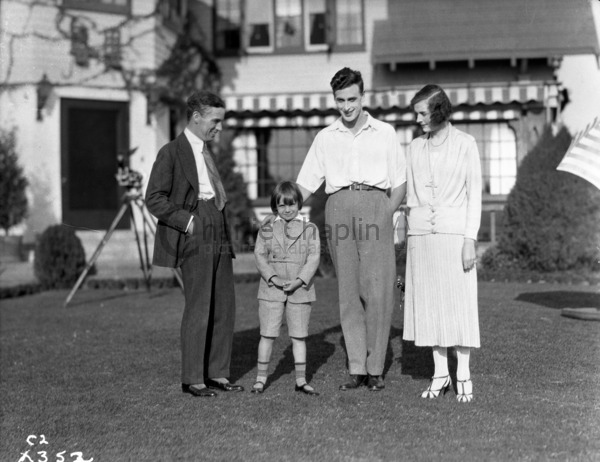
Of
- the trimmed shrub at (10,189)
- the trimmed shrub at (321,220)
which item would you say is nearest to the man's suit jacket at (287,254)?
the trimmed shrub at (321,220)

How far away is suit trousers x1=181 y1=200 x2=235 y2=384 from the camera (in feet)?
17.4

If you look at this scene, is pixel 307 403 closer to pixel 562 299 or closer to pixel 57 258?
pixel 562 299

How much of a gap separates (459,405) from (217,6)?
15.6 metres

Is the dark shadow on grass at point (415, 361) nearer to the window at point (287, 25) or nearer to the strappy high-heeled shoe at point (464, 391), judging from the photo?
the strappy high-heeled shoe at point (464, 391)

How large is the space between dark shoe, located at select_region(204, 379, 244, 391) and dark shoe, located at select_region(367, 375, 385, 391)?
2.88 ft

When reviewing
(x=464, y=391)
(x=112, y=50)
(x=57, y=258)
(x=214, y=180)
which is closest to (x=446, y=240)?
(x=464, y=391)

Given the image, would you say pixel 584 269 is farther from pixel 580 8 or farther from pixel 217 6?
pixel 217 6

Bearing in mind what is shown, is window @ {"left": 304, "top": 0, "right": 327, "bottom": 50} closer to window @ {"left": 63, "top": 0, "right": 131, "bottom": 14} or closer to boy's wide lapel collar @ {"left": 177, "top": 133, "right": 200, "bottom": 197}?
window @ {"left": 63, "top": 0, "right": 131, "bottom": 14}

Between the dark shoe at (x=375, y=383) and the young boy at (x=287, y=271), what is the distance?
40 cm

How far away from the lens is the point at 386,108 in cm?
1644

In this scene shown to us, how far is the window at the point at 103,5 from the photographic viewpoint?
1558cm

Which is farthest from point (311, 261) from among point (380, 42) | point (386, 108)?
point (380, 42)

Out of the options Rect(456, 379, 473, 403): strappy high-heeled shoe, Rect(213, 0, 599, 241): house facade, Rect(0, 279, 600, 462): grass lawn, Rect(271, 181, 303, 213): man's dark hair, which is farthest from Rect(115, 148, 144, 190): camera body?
Rect(456, 379, 473, 403): strappy high-heeled shoe

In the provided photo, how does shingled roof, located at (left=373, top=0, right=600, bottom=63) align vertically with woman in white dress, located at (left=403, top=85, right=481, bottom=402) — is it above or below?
above
